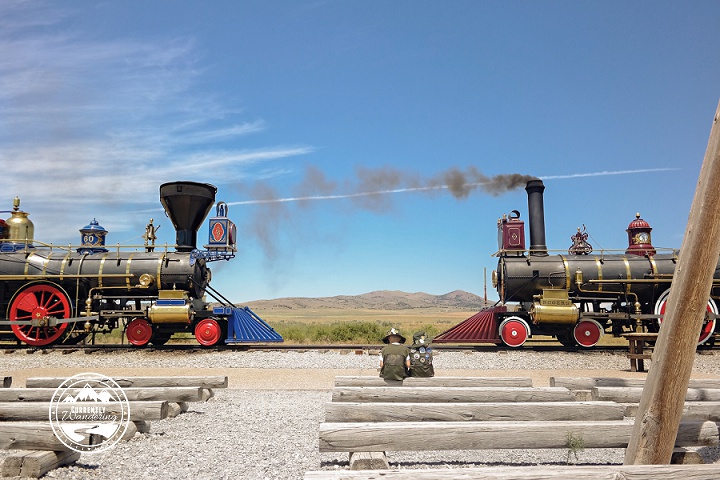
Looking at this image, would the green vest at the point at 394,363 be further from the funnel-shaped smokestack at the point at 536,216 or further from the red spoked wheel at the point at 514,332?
the funnel-shaped smokestack at the point at 536,216

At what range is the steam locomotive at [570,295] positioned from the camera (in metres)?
15.1

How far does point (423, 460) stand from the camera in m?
4.76

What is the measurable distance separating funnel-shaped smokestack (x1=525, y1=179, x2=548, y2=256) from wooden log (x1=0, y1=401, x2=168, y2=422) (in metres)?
13.6

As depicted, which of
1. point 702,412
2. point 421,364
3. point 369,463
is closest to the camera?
point 369,463

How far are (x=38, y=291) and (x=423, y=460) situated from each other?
51.5 ft

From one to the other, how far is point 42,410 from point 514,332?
1293cm

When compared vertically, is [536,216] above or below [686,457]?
above

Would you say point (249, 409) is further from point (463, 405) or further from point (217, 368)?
point (217, 368)

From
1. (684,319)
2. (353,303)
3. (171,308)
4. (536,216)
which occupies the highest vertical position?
(536,216)

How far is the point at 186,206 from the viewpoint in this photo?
638 inches

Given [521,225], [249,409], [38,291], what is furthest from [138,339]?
[521,225]

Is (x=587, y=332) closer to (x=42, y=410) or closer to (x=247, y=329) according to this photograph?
(x=247, y=329)

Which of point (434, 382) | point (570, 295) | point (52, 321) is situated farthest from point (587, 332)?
point (52, 321)

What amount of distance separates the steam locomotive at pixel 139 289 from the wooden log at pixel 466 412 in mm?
10537
